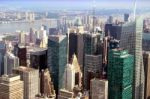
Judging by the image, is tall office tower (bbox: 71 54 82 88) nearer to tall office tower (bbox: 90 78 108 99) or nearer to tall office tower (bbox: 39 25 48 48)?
tall office tower (bbox: 90 78 108 99)

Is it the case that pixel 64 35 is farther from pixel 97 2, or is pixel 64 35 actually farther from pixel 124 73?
pixel 124 73

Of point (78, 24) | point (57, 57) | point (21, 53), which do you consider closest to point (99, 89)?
point (57, 57)

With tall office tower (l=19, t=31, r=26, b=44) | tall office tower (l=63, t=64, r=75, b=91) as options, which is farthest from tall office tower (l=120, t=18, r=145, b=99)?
tall office tower (l=19, t=31, r=26, b=44)

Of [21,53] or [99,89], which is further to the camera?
[21,53]

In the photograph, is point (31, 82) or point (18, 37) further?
point (18, 37)

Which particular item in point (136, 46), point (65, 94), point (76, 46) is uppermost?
point (136, 46)

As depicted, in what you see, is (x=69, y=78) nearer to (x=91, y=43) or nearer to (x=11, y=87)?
(x=11, y=87)

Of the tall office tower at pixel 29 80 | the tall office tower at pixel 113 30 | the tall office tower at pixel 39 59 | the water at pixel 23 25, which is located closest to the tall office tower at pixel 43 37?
the water at pixel 23 25

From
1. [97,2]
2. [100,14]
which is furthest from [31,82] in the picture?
[100,14]
